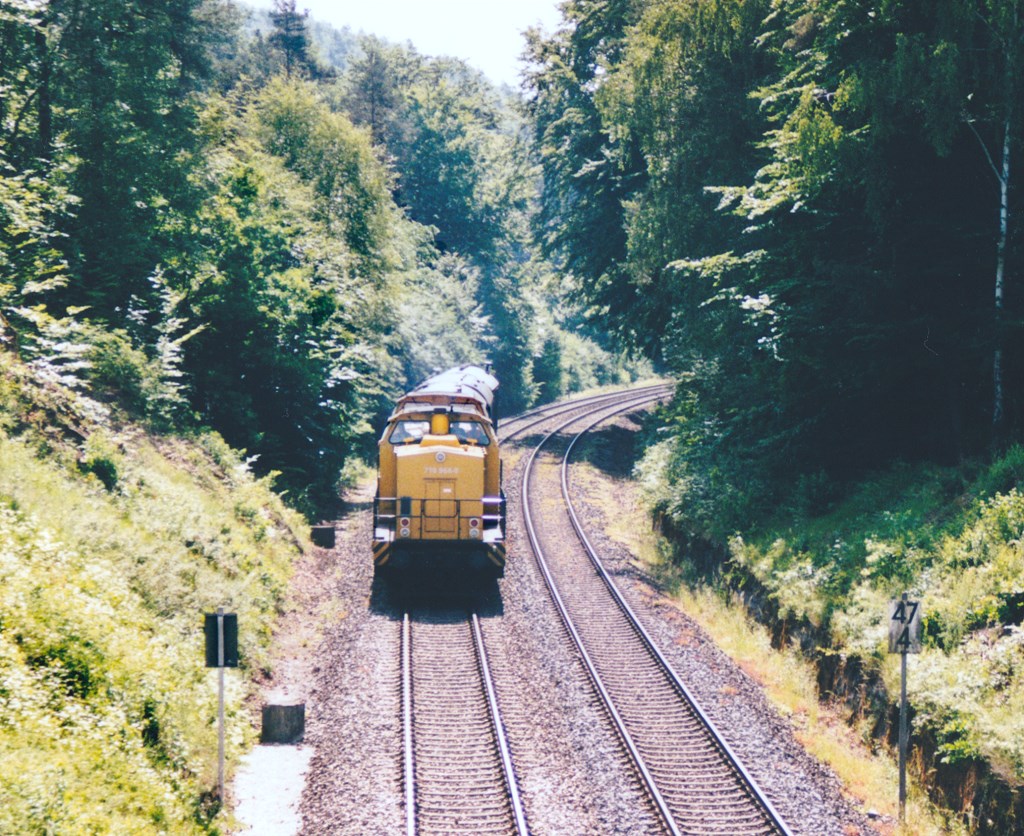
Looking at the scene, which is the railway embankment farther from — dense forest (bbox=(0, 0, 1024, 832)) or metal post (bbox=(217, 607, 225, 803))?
metal post (bbox=(217, 607, 225, 803))

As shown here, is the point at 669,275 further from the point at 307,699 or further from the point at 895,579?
the point at 307,699

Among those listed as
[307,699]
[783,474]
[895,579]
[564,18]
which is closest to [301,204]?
[564,18]

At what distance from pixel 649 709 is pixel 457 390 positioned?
31.4 ft

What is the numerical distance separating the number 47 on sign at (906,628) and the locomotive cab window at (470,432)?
9395 mm

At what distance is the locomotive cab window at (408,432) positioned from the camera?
60.1 feet

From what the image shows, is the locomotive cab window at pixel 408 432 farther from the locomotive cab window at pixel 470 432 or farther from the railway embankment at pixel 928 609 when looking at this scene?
the railway embankment at pixel 928 609

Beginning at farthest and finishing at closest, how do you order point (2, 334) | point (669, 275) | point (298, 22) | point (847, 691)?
1. point (298, 22)
2. point (669, 275)
3. point (2, 334)
4. point (847, 691)

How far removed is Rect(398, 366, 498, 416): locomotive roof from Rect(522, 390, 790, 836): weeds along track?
397 cm

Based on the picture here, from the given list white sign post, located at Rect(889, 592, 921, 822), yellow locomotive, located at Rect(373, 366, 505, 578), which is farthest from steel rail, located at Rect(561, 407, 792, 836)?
yellow locomotive, located at Rect(373, 366, 505, 578)

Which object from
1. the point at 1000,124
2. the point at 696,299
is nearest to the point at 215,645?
the point at 1000,124

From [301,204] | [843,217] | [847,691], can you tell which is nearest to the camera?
[847,691]

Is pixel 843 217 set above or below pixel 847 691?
above

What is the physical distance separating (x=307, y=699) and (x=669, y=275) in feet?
60.1

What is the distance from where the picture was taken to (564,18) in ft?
122
